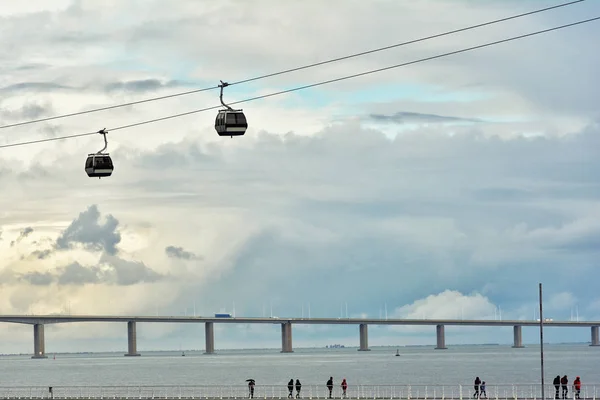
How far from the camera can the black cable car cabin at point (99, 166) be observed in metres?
47.9

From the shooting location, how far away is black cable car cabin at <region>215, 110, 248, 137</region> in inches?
1594

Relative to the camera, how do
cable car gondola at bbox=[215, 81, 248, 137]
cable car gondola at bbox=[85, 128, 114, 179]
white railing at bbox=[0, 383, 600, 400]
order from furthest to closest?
white railing at bbox=[0, 383, 600, 400] → cable car gondola at bbox=[85, 128, 114, 179] → cable car gondola at bbox=[215, 81, 248, 137]

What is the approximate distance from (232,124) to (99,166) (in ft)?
30.9

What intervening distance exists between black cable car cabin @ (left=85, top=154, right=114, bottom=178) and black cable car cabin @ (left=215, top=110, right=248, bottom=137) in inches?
340

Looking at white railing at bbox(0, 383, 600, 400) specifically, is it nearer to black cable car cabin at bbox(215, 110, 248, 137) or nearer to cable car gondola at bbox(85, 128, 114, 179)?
cable car gondola at bbox(85, 128, 114, 179)

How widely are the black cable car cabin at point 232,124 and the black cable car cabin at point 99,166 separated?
8.63m

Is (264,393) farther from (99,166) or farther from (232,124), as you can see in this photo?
(232,124)

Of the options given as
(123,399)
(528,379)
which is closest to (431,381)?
(528,379)

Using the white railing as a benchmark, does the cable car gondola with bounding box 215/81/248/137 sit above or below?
above

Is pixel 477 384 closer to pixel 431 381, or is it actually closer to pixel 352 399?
pixel 352 399

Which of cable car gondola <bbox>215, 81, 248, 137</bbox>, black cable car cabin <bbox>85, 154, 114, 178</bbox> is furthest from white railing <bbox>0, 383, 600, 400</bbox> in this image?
cable car gondola <bbox>215, 81, 248, 137</bbox>

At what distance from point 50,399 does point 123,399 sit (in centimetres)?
578

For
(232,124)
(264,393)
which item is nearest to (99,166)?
(232,124)

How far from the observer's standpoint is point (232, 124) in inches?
1594
